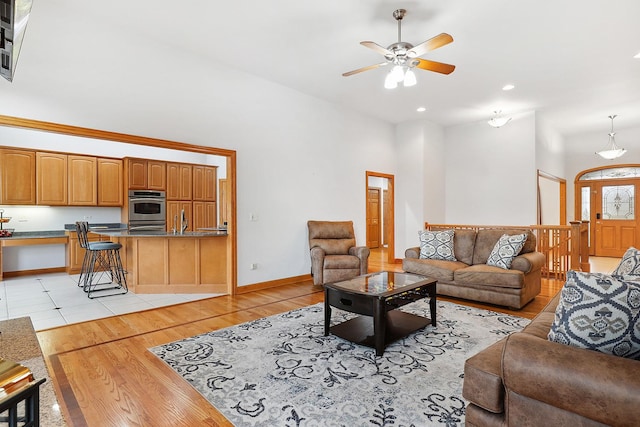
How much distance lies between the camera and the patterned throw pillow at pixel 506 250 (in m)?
4.23

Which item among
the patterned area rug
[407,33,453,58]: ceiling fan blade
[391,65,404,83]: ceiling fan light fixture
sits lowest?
the patterned area rug

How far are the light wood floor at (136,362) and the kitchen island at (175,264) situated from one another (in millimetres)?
481

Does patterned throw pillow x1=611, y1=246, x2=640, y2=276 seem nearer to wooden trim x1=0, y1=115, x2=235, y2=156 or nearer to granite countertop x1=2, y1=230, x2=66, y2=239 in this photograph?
wooden trim x1=0, y1=115, x2=235, y2=156

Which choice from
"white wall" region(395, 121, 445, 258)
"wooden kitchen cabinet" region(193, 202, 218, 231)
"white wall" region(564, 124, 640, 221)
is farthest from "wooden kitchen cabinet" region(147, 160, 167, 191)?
"white wall" region(564, 124, 640, 221)

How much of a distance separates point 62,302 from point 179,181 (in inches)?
151

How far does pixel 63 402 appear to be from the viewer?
2.09 metres

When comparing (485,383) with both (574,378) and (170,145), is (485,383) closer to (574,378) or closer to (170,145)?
(574,378)

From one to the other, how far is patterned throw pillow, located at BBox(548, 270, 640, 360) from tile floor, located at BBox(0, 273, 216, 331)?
4206mm

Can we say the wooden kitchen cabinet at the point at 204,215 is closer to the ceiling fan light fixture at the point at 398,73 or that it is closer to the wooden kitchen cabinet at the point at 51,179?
the wooden kitchen cabinet at the point at 51,179

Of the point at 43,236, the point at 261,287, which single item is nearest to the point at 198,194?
the point at 43,236

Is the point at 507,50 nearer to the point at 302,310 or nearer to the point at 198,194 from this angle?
the point at 302,310

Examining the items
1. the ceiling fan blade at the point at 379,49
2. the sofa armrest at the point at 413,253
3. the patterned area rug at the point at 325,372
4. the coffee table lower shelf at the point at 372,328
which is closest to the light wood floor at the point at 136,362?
the patterned area rug at the point at 325,372

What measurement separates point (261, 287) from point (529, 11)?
4.73 meters

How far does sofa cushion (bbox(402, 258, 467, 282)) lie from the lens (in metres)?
4.48
